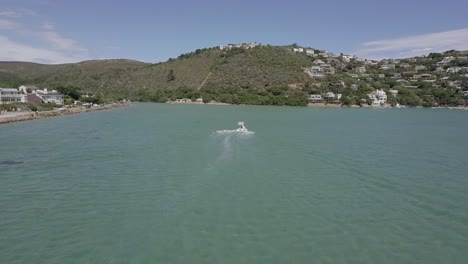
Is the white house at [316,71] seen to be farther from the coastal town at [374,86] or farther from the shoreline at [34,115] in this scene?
the shoreline at [34,115]

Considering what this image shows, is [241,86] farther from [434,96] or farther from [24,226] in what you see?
[24,226]

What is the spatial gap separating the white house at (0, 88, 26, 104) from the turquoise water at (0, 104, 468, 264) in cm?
4985

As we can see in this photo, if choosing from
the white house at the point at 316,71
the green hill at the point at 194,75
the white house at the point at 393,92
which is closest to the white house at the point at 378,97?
the white house at the point at 393,92

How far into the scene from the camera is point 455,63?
126 m

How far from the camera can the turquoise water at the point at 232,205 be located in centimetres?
1000

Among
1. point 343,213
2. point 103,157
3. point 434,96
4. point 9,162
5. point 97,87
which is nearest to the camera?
point 343,213

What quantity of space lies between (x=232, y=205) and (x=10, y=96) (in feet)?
226

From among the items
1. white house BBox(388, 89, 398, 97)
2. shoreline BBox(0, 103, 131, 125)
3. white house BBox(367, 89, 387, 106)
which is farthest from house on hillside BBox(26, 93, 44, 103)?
white house BBox(388, 89, 398, 97)

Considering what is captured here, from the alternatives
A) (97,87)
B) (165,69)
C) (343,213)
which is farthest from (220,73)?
(343,213)

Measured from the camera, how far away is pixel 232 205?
1368 cm

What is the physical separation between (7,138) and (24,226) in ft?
78.2

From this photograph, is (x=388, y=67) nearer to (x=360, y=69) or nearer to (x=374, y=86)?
(x=360, y=69)

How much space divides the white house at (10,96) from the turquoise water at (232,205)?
164 feet

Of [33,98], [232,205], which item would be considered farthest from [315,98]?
[232,205]
